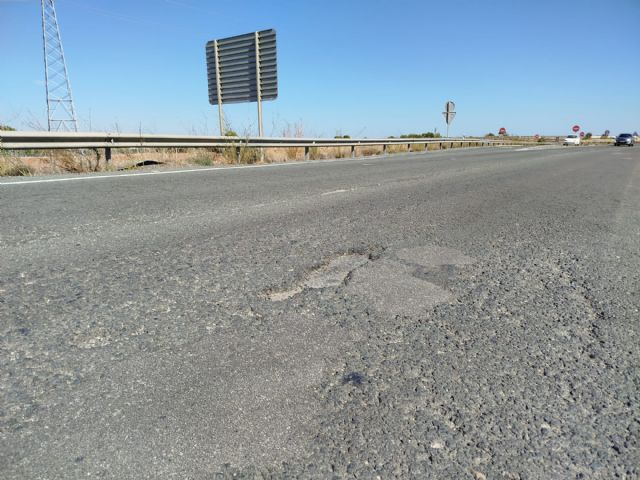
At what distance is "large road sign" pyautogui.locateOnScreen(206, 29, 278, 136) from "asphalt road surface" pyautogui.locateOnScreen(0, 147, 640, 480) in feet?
50.8

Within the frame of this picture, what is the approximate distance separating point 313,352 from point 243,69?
1903 centimetres

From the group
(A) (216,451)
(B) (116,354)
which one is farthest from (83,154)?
(A) (216,451)

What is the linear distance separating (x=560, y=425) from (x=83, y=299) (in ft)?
7.22

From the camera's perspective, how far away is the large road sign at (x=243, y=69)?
1831cm

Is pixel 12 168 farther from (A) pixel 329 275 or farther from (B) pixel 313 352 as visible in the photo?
(B) pixel 313 352

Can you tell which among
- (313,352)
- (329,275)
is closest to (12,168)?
(329,275)

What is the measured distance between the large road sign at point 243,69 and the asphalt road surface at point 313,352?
1549 centimetres

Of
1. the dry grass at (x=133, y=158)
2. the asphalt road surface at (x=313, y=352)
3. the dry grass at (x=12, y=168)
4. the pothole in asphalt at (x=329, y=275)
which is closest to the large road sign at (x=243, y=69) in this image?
the dry grass at (x=133, y=158)

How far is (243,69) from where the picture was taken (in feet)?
62.0

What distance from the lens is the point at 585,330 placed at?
6.97 feet

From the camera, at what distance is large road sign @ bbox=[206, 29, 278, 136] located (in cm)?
1831

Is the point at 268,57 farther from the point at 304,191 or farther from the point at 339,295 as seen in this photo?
the point at 339,295

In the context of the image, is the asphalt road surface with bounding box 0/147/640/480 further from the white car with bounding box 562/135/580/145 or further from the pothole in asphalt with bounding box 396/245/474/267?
the white car with bounding box 562/135/580/145

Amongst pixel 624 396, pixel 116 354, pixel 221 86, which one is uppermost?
pixel 221 86
